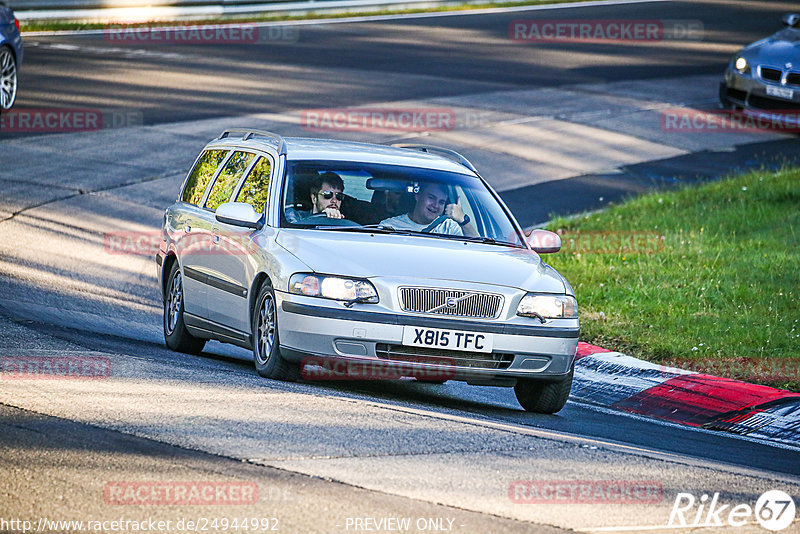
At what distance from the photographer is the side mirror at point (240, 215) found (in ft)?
29.1

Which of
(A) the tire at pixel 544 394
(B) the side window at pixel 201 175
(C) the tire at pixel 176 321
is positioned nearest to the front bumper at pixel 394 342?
(A) the tire at pixel 544 394

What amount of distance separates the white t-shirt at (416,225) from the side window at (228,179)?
1.42 meters

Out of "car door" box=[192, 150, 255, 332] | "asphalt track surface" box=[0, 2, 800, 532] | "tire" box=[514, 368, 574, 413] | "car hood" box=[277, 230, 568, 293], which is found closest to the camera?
"asphalt track surface" box=[0, 2, 800, 532]

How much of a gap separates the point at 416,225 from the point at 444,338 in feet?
4.18

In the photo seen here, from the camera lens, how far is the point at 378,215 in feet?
29.6

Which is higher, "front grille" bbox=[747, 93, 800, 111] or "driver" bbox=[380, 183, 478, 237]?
"driver" bbox=[380, 183, 478, 237]

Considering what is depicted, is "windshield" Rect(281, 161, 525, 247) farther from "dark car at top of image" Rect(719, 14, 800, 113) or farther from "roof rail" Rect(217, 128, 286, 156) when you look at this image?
"dark car at top of image" Rect(719, 14, 800, 113)

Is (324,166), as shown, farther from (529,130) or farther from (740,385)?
(529,130)

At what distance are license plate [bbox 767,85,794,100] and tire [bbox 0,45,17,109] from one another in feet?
36.5

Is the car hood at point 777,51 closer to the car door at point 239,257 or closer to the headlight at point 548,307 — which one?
the car door at point 239,257

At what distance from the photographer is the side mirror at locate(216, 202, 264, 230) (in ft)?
29.1

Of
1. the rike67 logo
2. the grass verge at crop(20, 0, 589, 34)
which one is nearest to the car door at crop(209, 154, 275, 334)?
the rike67 logo

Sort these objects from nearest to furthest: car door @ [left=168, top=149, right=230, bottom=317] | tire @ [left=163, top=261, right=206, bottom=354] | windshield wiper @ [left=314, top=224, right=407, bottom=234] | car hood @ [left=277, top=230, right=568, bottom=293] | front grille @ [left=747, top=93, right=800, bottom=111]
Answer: car hood @ [left=277, top=230, right=568, bottom=293] < windshield wiper @ [left=314, top=224, right=407, bottom=234] < car door @ [left=168, top=149, right=230, bottom=317] < tire @ [left=163, top=261, right=206, bottom=354] < front grille @ [left=747, top=93, right=800, bottom=111]

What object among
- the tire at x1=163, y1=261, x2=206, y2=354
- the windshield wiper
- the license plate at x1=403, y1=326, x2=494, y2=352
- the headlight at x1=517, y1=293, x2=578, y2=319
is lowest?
the tire at x1=163, y1=261, x2=206, y2=354
